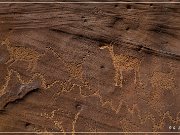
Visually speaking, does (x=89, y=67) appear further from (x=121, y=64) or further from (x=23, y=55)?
(x=23, y=55)

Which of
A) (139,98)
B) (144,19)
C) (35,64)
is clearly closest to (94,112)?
(139,98)

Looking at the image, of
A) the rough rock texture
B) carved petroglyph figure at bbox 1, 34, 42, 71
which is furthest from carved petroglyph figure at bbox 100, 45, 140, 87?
carved petroglyph figure at bbox 1, 34, 42, 71

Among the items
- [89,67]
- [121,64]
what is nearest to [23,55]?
[89,67]

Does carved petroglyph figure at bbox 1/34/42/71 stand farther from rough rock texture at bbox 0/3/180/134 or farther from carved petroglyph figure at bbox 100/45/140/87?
carved petroglyph figure at bbox 100/45/140/87

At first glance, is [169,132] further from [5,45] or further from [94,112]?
[5,45]

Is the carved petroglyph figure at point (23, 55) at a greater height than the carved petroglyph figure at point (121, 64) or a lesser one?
greater

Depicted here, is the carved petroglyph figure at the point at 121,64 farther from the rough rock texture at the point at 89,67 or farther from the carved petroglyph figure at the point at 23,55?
the carved petroglyph figure at the point at 23,55

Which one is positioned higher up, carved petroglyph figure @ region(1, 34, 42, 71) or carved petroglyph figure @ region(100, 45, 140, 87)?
carved petroglyph figure @ region(1, 34, 42, 71)

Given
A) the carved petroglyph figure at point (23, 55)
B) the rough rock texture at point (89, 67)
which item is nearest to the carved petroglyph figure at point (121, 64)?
the rough rock texture at point (89, 67)
